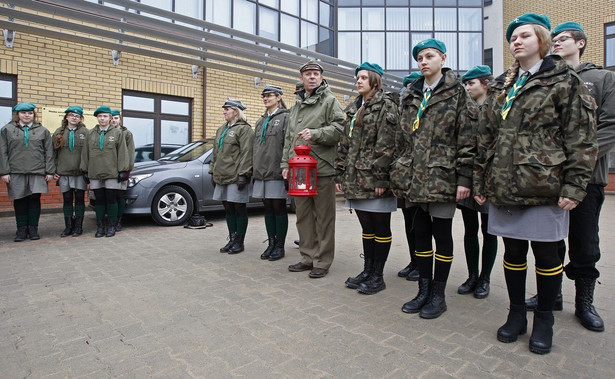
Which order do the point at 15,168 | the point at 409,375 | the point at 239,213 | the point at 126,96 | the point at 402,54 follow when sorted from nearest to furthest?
the point at 409,375, the point at 239,213, the point at 15,168, the point at 126,96, the point at 402,54

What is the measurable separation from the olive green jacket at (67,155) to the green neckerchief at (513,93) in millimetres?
6306

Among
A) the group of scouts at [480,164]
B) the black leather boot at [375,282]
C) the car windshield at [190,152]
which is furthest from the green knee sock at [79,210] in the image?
the black leather boot at [375,282]

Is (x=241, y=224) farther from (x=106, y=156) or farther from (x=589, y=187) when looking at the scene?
(x=589, y=187)

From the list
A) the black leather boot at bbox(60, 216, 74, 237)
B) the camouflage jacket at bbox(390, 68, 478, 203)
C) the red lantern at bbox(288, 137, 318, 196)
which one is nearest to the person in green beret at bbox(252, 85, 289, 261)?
the red lantern at bbox(288, 137, 318, 196)

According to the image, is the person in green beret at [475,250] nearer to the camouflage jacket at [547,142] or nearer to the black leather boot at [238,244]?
the camouflage jacket at [547,142]

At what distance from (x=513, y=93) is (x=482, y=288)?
71.5 inches

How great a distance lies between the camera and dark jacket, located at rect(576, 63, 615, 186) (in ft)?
9.16

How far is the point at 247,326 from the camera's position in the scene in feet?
9.57

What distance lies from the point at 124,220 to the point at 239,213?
12.9 feet

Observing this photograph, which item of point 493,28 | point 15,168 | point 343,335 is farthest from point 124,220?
point 493,28

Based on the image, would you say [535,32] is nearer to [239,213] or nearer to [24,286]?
[239,213]

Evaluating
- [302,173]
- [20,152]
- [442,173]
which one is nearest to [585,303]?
[442,173]

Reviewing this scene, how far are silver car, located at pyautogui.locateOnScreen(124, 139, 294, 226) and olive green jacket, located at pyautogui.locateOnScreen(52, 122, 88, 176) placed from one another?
0.88 m

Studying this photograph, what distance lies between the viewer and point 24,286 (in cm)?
→ 387
